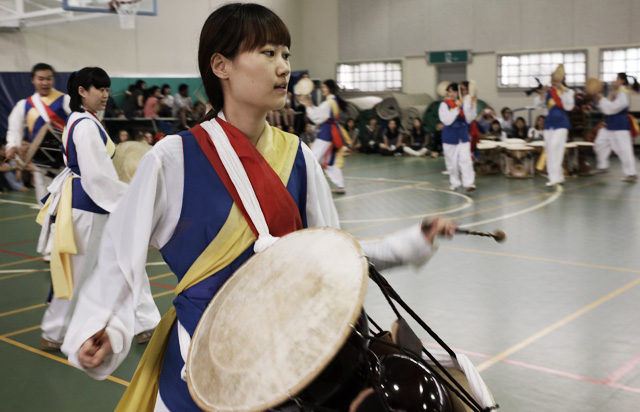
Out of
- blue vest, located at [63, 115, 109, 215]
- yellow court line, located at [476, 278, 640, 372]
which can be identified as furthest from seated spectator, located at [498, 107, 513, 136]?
blue vest, located at [63, 115, 109, 215]

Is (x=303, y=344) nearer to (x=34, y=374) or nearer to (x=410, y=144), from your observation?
(x=34, y=374)

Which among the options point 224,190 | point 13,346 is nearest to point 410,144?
point 13,346

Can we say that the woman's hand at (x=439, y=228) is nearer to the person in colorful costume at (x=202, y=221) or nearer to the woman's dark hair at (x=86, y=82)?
the person in colorful costume at (x=202, y=221)

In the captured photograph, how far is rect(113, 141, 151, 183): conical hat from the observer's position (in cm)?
536

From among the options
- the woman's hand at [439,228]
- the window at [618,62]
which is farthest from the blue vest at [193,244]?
the window at [618,62]

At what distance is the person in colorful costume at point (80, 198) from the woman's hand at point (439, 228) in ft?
9.04

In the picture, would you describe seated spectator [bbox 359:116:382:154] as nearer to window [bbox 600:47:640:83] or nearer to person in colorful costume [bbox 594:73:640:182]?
window [bbox 600:47:640:83]

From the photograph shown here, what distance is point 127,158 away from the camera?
5.43 meters

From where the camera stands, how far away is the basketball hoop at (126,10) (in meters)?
15.4

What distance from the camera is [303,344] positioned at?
1403 mm

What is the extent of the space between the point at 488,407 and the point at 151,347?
94cm

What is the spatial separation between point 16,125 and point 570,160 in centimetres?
1080

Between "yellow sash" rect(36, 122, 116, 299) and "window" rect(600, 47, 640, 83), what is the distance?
16.9 metres

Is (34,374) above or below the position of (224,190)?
below
